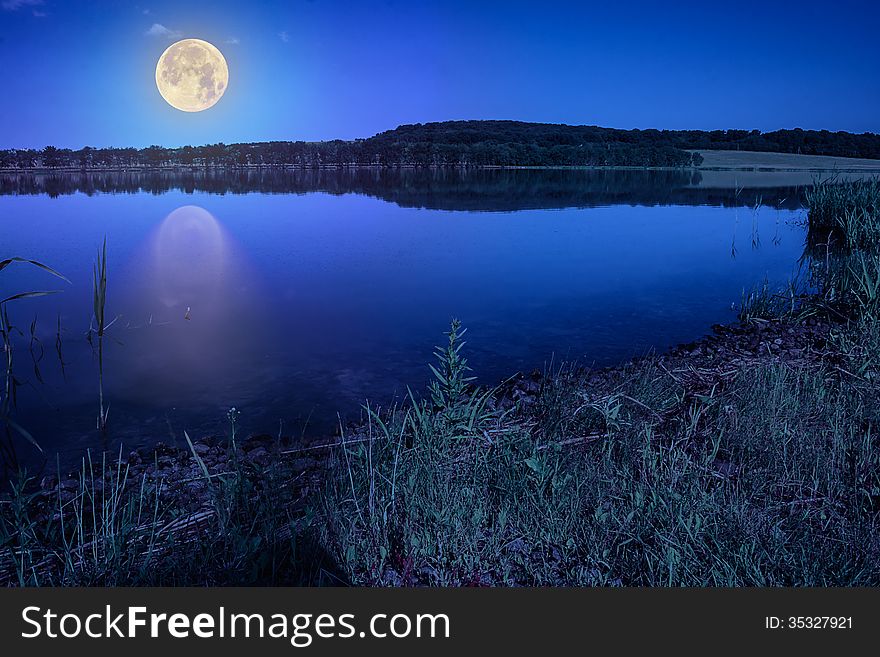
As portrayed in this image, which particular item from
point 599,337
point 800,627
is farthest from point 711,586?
point 599,337

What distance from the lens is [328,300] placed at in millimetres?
10117

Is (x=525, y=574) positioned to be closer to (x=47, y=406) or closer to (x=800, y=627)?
(x=800, y=627)

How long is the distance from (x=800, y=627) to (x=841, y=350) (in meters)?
4.38

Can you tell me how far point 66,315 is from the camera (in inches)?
347

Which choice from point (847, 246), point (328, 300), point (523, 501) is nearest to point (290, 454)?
point (523, 501)

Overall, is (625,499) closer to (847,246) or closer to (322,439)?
(322,439)

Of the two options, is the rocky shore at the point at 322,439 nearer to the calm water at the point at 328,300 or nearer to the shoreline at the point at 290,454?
the shoreline at the point at 290,454

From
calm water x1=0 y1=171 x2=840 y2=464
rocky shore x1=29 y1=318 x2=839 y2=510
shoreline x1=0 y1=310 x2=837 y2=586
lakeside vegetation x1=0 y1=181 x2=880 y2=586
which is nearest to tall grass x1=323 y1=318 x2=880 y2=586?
lakeside vegetation x1=0 y1=181 x2=880 y2=586

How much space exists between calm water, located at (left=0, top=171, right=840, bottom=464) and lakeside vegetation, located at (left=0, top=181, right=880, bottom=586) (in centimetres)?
135

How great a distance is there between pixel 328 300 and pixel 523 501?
290 inches

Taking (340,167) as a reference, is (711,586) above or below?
below

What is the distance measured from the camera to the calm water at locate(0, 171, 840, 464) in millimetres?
5969

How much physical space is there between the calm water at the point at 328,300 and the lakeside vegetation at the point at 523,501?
1355 mm

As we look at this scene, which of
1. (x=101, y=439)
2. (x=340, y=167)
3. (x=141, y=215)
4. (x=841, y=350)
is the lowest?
(x=101, y=439)
